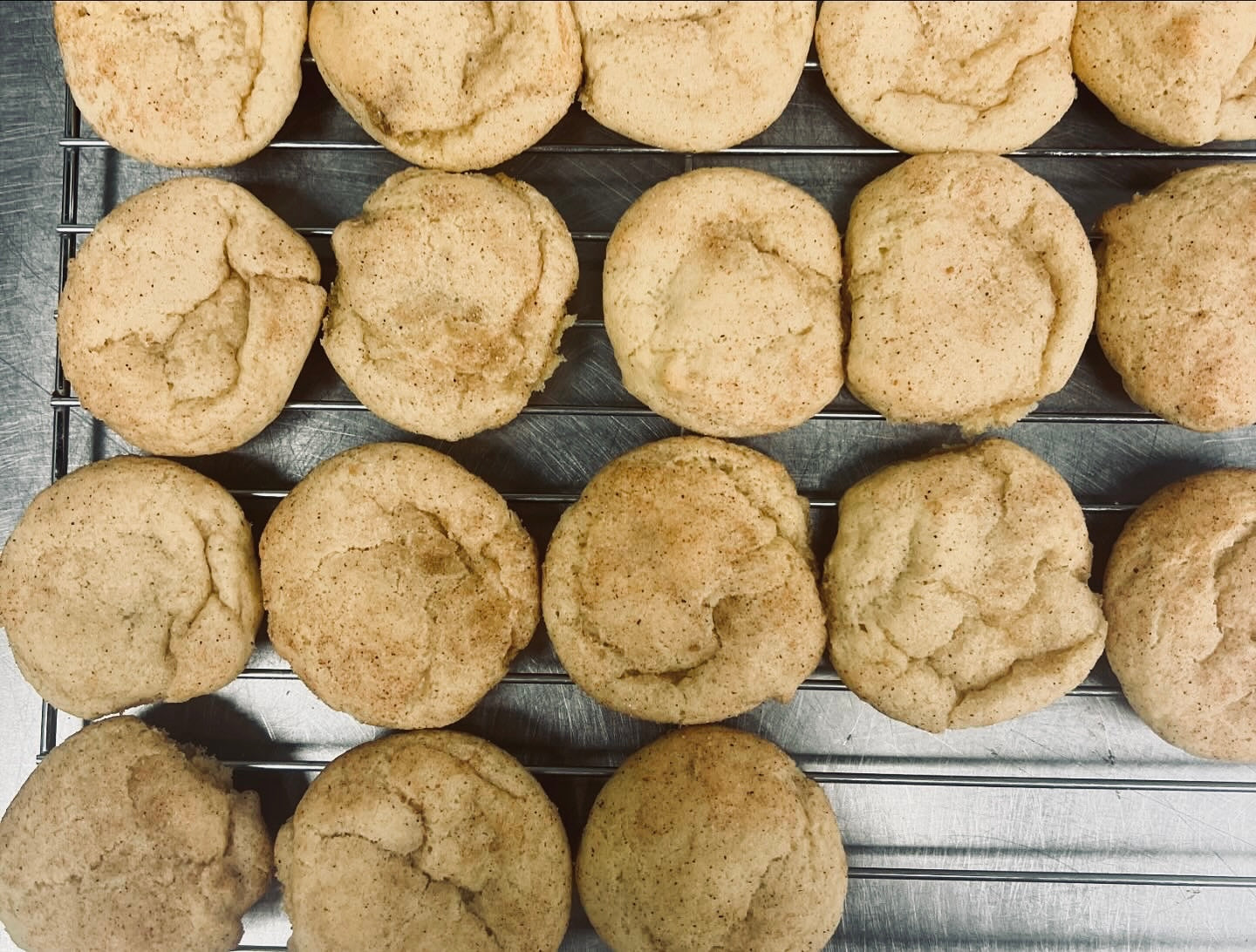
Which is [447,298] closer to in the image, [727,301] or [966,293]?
[727,301]

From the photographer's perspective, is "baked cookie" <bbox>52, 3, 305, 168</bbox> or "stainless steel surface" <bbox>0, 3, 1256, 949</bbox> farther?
"stainless steel surface" <bbox>0, 3, 1256, 949</bbox>

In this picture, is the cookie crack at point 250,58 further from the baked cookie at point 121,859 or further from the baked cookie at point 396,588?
the baked cookie at point 121,859

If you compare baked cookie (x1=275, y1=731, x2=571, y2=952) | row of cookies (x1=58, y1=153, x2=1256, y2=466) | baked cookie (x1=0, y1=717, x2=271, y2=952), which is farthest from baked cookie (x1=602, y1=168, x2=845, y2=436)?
baked cookie (x1=0, y1=717, x2=271, y2=952)

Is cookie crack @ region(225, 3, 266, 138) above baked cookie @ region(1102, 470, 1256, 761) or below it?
above

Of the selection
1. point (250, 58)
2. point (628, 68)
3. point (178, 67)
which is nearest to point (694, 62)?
point (628, 68)

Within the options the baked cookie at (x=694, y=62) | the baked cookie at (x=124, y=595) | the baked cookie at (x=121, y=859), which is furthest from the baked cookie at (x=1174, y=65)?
the baked cookie at (x=121, y=859)

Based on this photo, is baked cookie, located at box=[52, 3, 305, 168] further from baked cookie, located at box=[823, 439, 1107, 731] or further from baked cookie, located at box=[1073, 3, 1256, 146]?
baked cookie, located at box=[1073, 3, 1256, 146]
